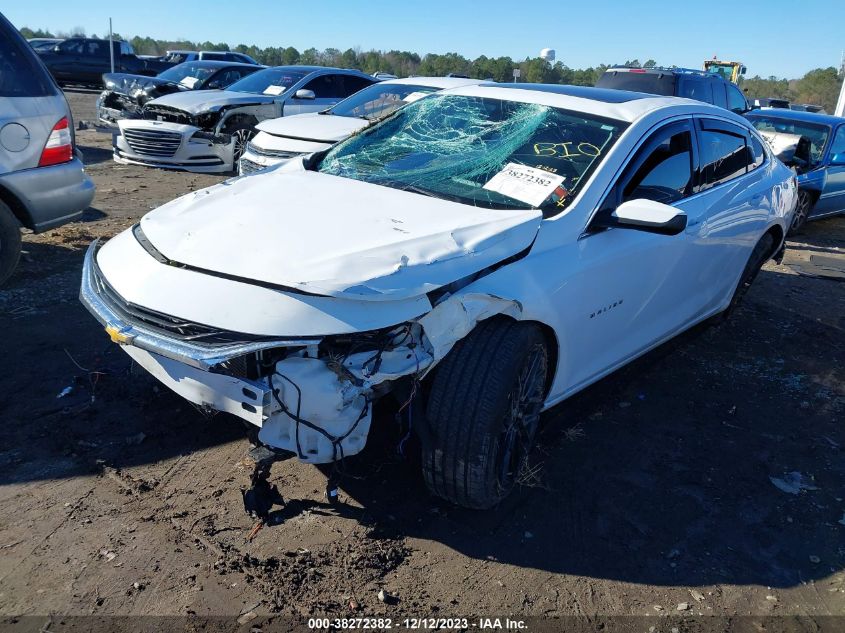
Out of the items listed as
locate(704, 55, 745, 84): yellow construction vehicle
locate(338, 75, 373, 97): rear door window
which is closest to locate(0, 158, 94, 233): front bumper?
locate(338, 75, 373, 97): rear door window

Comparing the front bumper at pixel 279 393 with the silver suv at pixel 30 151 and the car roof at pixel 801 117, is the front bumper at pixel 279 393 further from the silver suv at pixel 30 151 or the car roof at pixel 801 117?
the car roof at pixel 801 117

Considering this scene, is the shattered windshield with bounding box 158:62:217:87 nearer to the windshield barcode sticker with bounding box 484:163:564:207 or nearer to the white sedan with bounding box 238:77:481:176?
the white sedan with bounding box 238:77:481:176

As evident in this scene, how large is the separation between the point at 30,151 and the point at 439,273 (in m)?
3.79

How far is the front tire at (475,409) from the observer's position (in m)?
2.74

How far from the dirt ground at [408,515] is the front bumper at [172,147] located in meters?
5.90

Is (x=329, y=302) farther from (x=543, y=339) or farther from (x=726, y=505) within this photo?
(x=726, y=505)

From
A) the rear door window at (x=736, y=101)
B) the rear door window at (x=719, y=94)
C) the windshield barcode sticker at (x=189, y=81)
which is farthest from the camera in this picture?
the windshield barcode sticker at (x=189, y=81)

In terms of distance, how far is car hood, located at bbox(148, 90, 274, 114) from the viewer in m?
9.98

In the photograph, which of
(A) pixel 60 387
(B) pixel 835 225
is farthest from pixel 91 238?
(B) pixel 835 225

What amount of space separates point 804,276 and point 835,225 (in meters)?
4.57

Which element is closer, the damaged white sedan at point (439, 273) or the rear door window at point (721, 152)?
the damaged white sedan at point (439, 273)

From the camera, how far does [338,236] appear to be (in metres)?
2.83

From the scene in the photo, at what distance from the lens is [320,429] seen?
2469mm

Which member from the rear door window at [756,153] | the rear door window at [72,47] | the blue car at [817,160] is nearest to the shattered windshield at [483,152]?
the rear door window at [756,153]
